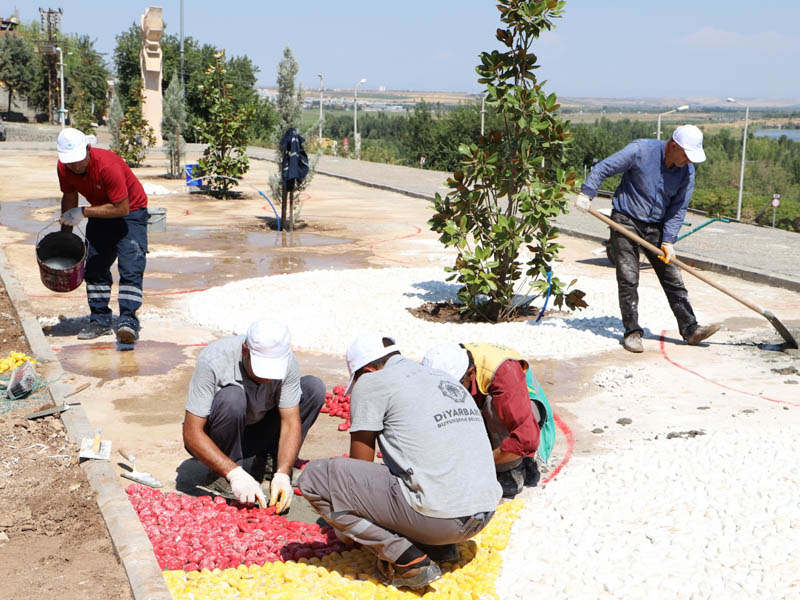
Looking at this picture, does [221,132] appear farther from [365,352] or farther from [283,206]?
[365,352]

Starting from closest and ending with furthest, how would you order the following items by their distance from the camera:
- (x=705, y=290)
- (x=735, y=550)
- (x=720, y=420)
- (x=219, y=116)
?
(x=735, y=550) → (x=720, y=420) → (x=705, y=290) → (x=219, y=116)

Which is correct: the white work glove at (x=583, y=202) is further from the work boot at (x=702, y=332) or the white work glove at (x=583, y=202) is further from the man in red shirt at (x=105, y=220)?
the man in red shirt at (x=105, y=220)

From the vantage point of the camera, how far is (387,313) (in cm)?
896

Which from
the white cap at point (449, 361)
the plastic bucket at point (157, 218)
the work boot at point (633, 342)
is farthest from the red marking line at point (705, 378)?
the plastic bucket at point (157, 218)

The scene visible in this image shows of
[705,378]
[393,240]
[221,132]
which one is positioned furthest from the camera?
[221,132]

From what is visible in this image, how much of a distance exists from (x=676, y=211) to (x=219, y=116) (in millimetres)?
13271

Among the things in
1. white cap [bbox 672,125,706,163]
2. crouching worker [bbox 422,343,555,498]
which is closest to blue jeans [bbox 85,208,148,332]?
crouching worker [bbox 422,343,555,498]

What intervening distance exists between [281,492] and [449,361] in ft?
3.50

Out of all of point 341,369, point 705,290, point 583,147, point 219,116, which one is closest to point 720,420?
point 341,369

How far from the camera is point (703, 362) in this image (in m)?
7.42

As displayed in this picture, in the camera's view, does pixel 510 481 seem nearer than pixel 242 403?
No

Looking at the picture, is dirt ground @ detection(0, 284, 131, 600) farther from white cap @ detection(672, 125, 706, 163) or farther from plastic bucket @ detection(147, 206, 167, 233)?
plastic bucket @ detection(147, 206, 167, 233)

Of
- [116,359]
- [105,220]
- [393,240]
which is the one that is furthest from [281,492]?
[393,240]

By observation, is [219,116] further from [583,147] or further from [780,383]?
[583,147]
